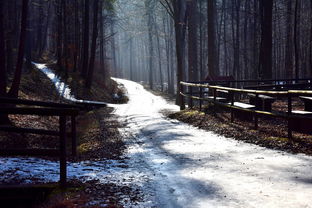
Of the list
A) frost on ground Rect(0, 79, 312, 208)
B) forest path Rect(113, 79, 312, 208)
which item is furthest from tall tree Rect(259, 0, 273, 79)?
frost on ground Rect(0, 79, 312, 208)

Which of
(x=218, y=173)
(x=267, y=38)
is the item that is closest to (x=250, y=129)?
(x=218, y=173)

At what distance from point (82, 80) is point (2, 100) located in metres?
27.3

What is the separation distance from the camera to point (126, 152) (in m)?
10.6

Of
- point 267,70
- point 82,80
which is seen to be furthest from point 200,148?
point 82,80

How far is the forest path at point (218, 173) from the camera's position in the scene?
19.3 feet

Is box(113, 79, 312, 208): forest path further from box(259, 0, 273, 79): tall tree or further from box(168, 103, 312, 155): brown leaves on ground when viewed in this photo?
box(259, 0, 273, 79): tall tree

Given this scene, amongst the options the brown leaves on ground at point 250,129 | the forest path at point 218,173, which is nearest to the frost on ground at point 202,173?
the forest path at point 218,173

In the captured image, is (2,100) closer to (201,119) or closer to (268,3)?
(201,119)

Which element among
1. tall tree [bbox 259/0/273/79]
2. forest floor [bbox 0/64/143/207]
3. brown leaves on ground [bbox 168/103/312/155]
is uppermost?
tall tree [bbox 259/0/273/79]

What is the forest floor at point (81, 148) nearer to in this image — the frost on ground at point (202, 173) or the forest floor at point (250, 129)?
the frost on ground at point (202, 173)

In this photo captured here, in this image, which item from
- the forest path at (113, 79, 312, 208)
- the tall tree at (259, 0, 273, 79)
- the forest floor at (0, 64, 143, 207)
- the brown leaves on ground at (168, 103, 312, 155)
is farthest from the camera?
the tall tree at (259, 0, 273, 79)

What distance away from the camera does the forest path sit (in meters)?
5.88

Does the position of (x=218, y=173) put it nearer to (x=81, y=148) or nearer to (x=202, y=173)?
(x=202, y=173)

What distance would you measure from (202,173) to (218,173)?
1.05ft
